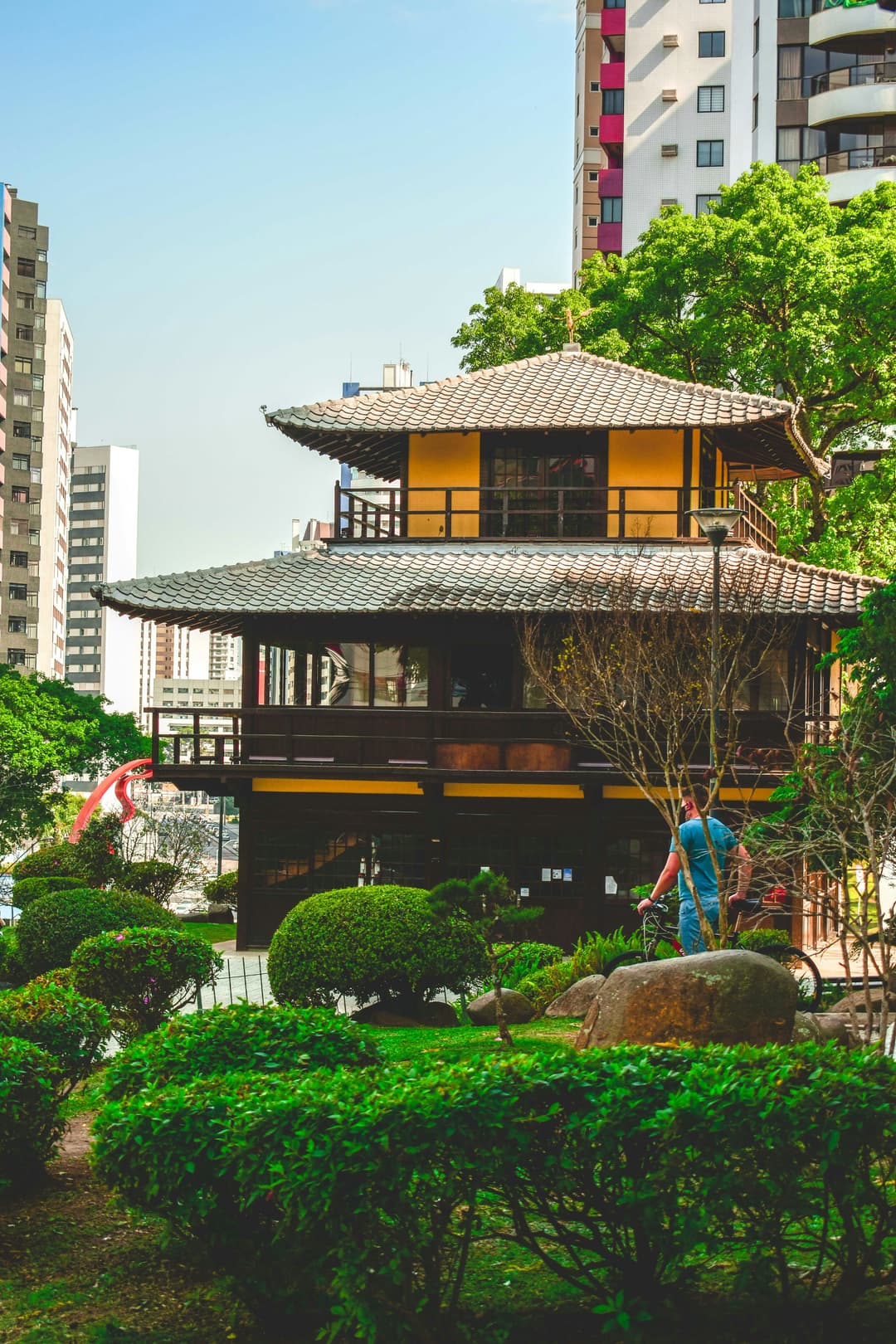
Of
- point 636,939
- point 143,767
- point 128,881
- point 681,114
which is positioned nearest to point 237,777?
point 128,881

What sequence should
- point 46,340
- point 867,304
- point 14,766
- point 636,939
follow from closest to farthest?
point 636,939 < point 867,304 < point 14,766 < point 46,340

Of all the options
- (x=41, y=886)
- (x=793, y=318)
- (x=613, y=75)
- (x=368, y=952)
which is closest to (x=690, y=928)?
(x=368, y=952)

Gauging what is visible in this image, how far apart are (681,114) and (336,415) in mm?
43241

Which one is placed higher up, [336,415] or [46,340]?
[46,340]

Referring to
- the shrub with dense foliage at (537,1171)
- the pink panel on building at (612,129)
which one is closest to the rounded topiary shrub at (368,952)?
the shrub with dense foliage at (537,1171)

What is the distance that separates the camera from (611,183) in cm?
6700

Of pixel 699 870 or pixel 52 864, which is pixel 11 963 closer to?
pixel 52 864

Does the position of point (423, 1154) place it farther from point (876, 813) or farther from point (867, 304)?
point (867, 304)

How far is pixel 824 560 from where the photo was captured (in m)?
33.5

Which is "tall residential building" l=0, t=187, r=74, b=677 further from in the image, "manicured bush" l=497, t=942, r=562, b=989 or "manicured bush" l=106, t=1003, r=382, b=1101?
"manicured bush" l=106, t=1003, r=382, b=1101

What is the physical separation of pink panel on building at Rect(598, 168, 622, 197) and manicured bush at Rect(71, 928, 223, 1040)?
5901cm

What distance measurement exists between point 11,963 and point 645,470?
14.4 metres

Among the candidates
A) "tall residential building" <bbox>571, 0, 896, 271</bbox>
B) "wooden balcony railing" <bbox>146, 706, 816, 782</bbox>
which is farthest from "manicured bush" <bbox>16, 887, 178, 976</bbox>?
"tall residential building" <bbox>571, 0, 896, 271</bbox>

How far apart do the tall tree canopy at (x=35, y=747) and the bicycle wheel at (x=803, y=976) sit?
33705 mm
